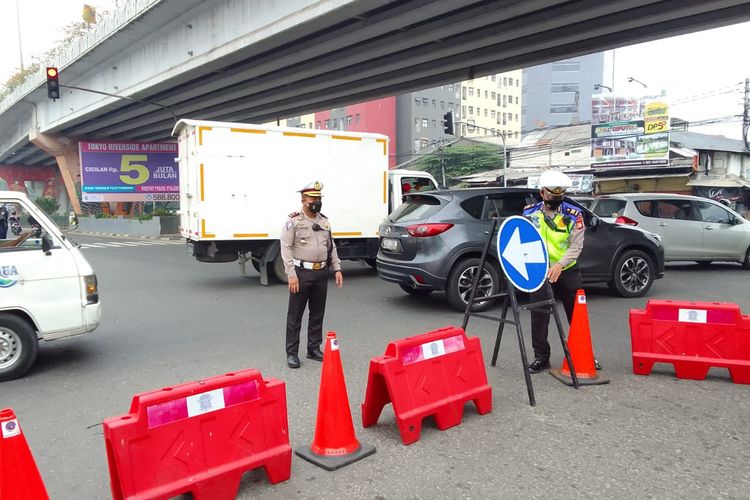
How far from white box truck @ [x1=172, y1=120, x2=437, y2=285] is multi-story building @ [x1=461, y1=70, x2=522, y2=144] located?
255 feet

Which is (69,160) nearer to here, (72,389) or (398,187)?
(398,187)

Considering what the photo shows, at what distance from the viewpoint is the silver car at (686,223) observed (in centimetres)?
1210

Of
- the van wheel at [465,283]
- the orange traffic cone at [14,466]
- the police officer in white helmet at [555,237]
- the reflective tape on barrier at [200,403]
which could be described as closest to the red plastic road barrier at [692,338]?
the police officer in white helmet at [555,237]

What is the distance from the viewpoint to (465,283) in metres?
8.09

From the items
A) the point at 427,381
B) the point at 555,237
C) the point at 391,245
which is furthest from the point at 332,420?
the point at 391,245

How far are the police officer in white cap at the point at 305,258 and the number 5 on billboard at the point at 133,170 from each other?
34062 millimetres

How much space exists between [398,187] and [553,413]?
8440 mm

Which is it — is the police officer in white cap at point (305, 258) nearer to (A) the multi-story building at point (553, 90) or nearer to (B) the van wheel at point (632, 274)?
(B) the van wheel at point (632, 274)

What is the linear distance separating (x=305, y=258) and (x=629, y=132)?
109ft

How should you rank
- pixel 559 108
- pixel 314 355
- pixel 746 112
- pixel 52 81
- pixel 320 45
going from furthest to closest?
pixel 559 108 → pixel 746 112 → pixel 52 81 → pixel 320 45 → pixel 314 355

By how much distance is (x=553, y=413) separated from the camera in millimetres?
4383

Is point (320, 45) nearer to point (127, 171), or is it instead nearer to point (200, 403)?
point (200, 403)

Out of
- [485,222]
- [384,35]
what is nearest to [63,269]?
[485,222]

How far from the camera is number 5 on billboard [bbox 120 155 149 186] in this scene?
36094 mm
